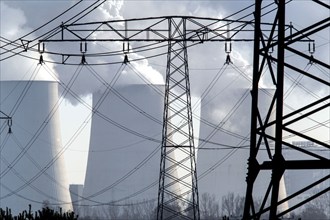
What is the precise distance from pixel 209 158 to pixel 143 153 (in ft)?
11.1

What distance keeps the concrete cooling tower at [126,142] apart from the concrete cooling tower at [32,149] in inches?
68.7

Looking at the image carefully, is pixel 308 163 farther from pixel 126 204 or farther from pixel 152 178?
pixel 126 204

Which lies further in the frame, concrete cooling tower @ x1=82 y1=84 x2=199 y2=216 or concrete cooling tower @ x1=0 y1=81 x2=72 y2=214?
concrete cooling tower @ x1=82 y1=84 x2=199 y2=216

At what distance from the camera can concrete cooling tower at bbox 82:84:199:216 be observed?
1586 inches

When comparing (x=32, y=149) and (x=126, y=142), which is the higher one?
(x=126, y=142)

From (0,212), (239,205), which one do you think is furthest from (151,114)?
(0,212)

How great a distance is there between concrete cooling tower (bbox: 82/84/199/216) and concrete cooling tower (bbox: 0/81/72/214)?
1.75 m

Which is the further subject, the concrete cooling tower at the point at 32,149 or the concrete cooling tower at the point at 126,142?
the concrete cooling tower at the point at 126,142

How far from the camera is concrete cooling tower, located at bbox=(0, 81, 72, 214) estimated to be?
128 feet

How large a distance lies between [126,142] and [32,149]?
13.9 ft

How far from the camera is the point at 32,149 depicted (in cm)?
4206

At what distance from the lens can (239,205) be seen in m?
48.2

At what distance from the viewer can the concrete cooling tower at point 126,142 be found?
132 ft

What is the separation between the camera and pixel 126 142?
42.2 m
